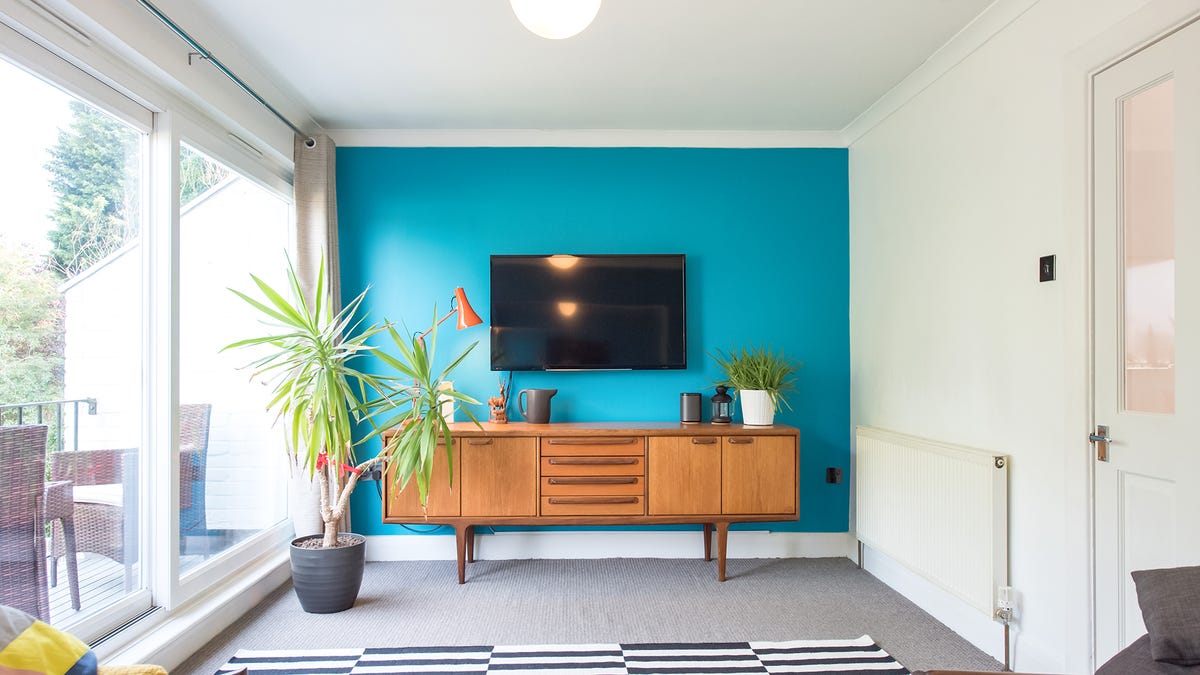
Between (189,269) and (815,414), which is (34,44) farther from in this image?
(815,414)

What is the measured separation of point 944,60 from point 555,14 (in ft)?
7.14

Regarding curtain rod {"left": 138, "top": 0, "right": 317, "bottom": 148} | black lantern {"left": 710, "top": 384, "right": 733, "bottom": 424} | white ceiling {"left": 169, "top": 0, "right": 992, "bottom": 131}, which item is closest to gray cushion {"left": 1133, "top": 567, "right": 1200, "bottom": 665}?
white ceiling {"left": 169, "top": 0, "right": 992, "bottom": 131}

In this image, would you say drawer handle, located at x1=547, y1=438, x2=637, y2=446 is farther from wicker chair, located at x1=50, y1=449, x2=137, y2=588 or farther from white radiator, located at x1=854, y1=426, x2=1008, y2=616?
wicker chair, located at x1=50, y1=449, x2=137, y2=588

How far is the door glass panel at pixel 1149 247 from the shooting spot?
1.92 m

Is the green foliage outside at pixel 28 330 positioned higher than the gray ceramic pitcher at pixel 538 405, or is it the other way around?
the green foliage outside at pixel 28 330

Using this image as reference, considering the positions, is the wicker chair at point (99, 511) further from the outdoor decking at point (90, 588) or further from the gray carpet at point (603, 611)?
the gray carpet at point (603, 611)

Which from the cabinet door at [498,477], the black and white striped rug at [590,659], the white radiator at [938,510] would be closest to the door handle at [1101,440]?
the white radiator at [938,510]

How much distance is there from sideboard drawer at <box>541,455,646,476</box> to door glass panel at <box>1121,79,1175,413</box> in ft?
6.78

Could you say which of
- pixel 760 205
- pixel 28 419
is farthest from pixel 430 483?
pixel 760 205

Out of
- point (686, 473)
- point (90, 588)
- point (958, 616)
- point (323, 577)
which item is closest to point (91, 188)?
point (90, 588)

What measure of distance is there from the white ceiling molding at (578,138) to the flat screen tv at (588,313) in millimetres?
687

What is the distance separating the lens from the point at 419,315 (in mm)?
4023

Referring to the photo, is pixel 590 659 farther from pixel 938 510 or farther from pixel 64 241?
pixel 64 241

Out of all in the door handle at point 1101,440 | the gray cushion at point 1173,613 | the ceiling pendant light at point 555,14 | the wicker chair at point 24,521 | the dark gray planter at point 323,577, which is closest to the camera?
the gray cushion at point 1173,613
